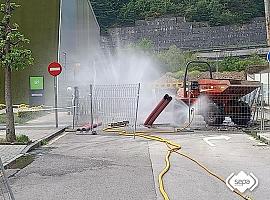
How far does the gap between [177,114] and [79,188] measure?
12.8m

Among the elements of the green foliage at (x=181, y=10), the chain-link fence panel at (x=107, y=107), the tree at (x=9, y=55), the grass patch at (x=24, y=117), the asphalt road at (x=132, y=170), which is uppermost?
the green foliage at (x=181, y=10)

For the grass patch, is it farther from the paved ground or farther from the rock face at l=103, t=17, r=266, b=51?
the rock face at l=103, t=17, r=266, b=51

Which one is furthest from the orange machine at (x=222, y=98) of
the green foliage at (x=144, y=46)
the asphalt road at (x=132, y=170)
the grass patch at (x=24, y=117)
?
the green foliage at (x=144, y=46)

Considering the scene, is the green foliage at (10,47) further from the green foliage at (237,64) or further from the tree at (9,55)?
the green foliage at (237,64)

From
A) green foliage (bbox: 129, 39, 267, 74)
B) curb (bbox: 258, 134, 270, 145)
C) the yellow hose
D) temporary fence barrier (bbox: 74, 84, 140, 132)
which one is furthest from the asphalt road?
green foliage (bbox: 129, 39, 267, 74)

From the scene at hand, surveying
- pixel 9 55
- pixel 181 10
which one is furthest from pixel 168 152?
pixel 181 10

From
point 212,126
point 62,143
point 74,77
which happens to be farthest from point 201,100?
point 74,77

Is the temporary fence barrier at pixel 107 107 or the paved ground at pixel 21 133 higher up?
the temporary fence barrier at pixel 107 107

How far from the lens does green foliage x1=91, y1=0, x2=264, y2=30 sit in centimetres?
10850

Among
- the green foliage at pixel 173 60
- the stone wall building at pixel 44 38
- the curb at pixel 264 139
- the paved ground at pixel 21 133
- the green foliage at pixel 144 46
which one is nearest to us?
the paved ground at pixel 21 133

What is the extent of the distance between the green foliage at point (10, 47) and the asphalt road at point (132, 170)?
2503 millimetres

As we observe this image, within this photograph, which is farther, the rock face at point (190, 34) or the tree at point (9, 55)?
the rock face at point (190, 34)

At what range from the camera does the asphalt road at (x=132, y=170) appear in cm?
869

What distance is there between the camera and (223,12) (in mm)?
109688
